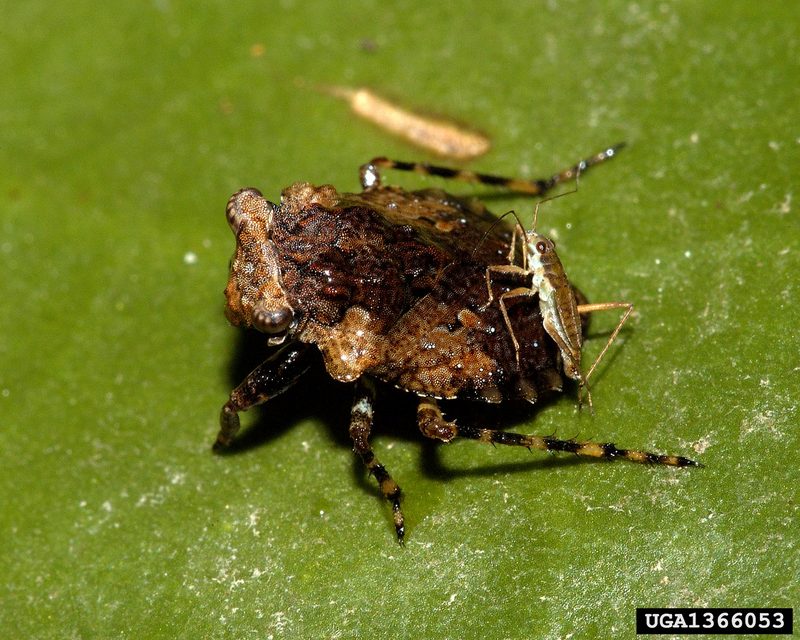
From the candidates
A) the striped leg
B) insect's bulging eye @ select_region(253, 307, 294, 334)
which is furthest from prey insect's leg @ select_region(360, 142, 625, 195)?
the striped leg

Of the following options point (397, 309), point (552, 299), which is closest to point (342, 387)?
point (397, 309)

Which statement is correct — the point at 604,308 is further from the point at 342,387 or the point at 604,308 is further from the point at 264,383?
the point at 264,383

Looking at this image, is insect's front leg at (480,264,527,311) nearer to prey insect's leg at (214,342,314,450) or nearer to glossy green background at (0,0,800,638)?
glossy green background at (0,0,800,638)

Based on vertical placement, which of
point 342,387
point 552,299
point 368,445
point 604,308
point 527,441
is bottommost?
point 342,387

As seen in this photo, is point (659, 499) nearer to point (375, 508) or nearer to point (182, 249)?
point (375, 508)

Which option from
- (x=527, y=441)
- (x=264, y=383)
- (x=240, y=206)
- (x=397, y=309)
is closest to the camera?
(x=527, y=441)

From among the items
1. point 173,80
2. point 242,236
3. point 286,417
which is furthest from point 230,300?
point 173,80
